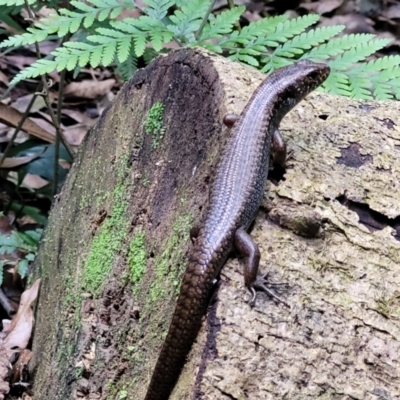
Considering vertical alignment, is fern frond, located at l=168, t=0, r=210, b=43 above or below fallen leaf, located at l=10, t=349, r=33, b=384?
above

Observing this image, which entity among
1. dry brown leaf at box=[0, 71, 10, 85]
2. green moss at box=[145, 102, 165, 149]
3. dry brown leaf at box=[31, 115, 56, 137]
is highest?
green moss at box=[145, 102, 165, 149]

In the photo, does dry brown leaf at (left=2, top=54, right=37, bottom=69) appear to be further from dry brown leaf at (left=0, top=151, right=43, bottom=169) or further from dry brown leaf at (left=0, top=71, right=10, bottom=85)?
dry brown leaf at (left=0, top=151, right=43, bottom=169)

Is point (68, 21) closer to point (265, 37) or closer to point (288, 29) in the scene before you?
point (265, 37)

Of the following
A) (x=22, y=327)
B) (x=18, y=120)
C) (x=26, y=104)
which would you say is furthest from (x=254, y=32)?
(x=26, y=104)

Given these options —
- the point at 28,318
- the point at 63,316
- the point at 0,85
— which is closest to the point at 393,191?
the point at 63,316

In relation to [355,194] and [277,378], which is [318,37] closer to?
[355,194]

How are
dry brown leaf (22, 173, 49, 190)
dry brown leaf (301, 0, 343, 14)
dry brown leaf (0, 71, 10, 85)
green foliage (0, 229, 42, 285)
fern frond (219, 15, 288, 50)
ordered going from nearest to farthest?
fern frond (219, 15, 288, 50) → green foliage (0, 229, 42, 285) → dry brown leaf (22, 173, 49, 190) → dry brown leaf (0, 71, 10, 85) → dry brown leaf (301, 0, 343, 14)

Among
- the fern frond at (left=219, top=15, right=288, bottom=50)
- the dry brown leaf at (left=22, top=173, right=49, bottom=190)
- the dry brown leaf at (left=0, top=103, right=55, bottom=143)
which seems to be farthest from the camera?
the dry brown leaf at (left=22, top=173, right=49, bottom=190)

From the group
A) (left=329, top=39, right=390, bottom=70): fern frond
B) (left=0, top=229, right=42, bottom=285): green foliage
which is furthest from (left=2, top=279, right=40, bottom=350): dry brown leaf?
(left=329, top=39, right=390, bottom=70): fern frond
